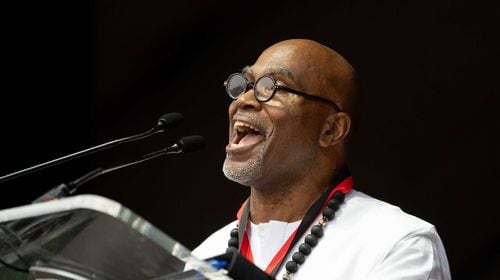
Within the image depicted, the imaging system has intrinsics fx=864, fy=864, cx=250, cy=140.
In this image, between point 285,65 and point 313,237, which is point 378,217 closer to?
point 313,237

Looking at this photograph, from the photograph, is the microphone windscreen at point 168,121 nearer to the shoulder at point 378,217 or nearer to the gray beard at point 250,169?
the gray beard at point 250,169

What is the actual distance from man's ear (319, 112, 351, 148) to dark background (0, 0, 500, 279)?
0.80 metres

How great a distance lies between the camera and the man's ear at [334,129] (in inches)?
106

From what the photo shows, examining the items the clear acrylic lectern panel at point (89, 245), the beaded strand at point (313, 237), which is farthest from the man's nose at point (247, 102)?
the clear acrylic lectern panel at point (89, 245)

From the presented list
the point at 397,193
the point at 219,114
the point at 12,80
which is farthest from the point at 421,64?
the point at 12,80

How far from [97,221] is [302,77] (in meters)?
1.40

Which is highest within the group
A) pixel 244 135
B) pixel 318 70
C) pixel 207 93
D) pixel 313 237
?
pixel 318 70

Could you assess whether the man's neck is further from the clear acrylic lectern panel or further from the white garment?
the clear acrylic lectern panel

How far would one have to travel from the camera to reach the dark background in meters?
3.36

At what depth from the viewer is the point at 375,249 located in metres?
2.32

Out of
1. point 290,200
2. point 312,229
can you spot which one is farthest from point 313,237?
point 290,200

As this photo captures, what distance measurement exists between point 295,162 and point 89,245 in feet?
4.22

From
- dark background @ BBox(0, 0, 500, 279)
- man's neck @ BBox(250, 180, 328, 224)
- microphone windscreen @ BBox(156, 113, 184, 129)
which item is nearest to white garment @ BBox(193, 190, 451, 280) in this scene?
man's neck @ BBox(250, 180, 328, 224)

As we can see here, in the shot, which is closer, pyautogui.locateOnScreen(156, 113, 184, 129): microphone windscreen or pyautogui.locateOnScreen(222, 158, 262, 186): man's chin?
pyautogui.locateOnScreen(156, 113, 184, 129): microphone windscreen
